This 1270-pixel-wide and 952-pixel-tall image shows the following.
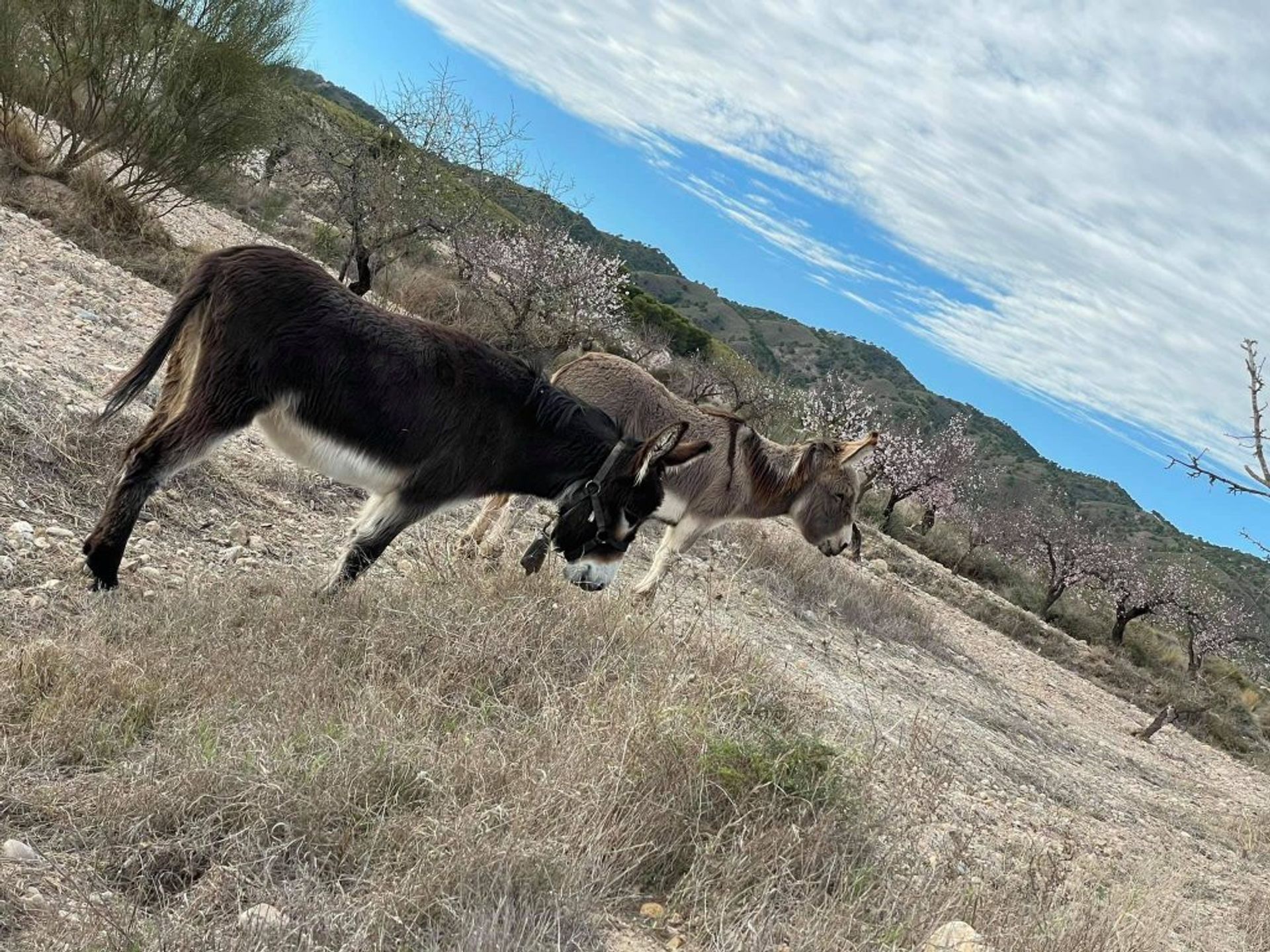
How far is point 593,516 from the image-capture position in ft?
17.5

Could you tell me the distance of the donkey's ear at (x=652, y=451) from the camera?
5.23 metres

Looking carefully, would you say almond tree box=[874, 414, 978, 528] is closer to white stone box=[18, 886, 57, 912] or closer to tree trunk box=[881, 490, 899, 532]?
tree trunk box=[881, 490, 899, 532]

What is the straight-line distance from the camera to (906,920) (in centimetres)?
310

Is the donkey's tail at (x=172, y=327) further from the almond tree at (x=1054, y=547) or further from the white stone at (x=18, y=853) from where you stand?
the almond tree at (x=1054, y=547)

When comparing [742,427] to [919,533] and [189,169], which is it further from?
[919,533]

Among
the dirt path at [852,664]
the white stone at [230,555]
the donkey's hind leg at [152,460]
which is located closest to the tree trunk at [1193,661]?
the dirt path at [852,664]

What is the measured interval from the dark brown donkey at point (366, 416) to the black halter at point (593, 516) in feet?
0.04

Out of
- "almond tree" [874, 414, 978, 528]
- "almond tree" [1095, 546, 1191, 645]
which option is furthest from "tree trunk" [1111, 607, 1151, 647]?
"almond tree" [874, 414, 978, 528]

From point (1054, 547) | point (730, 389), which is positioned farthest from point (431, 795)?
point (1054, 547)

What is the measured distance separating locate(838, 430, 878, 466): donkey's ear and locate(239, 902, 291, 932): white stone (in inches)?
248

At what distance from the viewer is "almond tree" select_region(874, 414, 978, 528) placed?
2986 cm

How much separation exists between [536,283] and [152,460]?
45.2 feet

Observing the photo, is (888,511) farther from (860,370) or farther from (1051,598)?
(860,370)

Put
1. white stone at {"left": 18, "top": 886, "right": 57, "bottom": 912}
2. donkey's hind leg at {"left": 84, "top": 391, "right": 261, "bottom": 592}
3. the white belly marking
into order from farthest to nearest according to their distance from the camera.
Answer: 1. the white belly marking
2. donkey's hind leg at {"left": 84, "top": 391, "right": 261, "bottom": 592}
3. white stone at {"left": 18, "top": 886, "right": 57, "bottom": 912}
